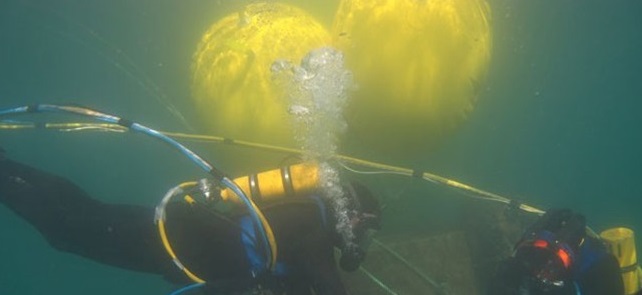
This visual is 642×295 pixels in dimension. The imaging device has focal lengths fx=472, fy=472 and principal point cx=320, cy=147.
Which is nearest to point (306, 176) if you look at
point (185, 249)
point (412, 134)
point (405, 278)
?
point (185, 249)

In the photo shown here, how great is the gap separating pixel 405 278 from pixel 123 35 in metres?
19.1

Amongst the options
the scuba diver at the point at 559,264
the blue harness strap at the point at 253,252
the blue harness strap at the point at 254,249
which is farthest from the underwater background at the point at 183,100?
the blue harness strap at the point at 253,252

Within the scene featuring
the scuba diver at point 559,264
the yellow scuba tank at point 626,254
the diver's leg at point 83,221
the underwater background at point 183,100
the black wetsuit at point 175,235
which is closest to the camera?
the scuba diver at point 559,264

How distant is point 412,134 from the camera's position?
641 cm

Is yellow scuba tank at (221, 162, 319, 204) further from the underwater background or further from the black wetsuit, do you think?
the underwater background

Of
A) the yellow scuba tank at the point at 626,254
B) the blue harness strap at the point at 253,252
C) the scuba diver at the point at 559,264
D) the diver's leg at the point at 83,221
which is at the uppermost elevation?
the diver's leg at the point at 83,221

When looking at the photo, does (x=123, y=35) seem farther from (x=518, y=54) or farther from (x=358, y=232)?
(x=518, y=54)

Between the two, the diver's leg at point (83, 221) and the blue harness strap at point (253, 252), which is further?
the diver's leg at point (83, 221)

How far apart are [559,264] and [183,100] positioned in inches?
809

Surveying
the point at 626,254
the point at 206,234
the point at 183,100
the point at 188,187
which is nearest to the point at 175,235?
the point at 206,234

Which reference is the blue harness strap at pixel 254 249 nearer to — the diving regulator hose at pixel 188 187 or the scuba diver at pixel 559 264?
the diving regulator hose at pixel 188 187

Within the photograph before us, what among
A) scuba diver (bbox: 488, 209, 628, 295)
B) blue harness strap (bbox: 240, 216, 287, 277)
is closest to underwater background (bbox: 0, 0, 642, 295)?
scuba diver (bbox: 488, 209, 628, 295)

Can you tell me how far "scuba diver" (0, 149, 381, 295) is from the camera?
13.5 feet

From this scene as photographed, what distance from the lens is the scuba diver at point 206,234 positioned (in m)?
4.10
